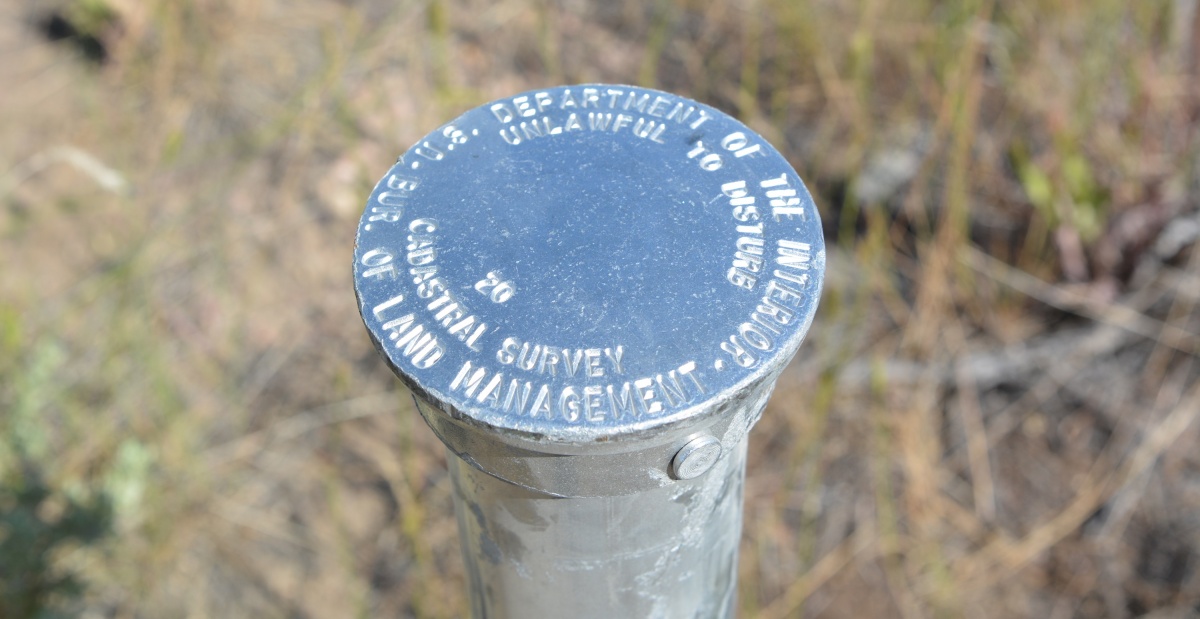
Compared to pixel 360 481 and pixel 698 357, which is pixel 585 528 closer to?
pixel 698 357

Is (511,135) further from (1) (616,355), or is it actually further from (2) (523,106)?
(1) (616,355)

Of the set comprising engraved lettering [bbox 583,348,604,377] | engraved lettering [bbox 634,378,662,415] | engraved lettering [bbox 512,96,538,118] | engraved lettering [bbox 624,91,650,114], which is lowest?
engraved lettering [bbox 634,378,662,415]

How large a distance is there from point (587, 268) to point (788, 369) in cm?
200

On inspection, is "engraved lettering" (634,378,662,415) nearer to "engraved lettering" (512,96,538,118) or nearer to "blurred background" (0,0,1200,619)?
"engraved lettering" (512,96,538,118)

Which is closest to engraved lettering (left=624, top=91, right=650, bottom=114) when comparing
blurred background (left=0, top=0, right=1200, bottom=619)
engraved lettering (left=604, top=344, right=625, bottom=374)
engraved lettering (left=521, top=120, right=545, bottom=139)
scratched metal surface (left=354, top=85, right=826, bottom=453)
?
scratched metal surface (left=354, top=85, right=826, bottom=453)

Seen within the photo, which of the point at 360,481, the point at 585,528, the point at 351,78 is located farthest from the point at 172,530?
the point at 585,528

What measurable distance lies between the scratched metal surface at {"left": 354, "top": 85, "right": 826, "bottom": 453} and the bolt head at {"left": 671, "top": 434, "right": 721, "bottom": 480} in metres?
0.05

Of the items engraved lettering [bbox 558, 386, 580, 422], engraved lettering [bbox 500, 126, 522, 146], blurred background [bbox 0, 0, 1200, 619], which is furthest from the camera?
blurred background [bbox 0, 0, 1200, 619]

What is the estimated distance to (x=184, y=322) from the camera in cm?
300

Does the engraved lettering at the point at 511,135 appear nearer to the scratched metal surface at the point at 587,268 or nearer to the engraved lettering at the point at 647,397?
the scratched metal surface at the point at 587,268

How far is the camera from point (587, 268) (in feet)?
3.15

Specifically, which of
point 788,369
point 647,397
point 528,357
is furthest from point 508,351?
point 788,369

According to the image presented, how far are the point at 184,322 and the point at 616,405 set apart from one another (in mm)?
2465

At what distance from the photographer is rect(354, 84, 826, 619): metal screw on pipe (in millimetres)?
891
